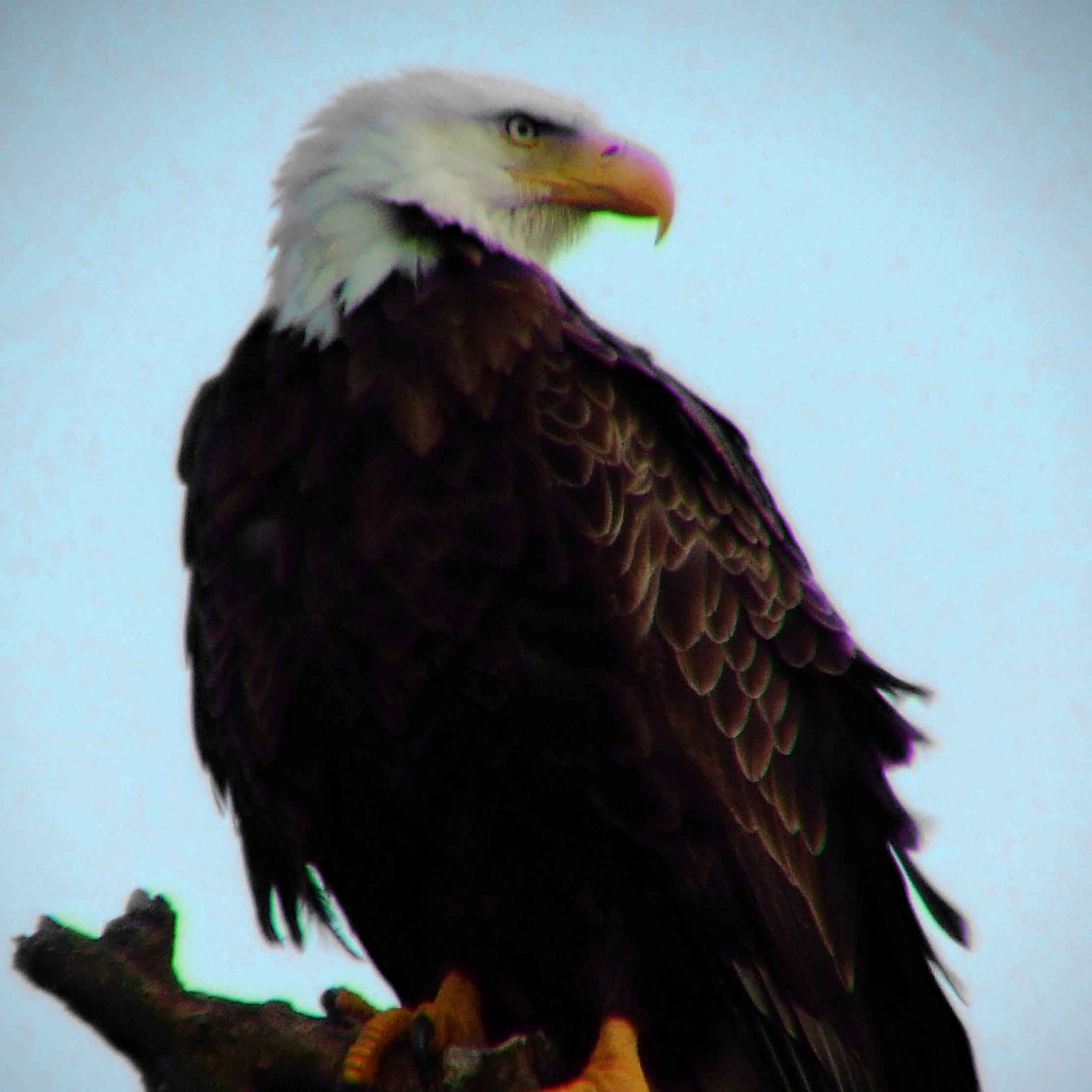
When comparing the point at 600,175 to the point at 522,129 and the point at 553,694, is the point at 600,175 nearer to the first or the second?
A: the point at 522,129

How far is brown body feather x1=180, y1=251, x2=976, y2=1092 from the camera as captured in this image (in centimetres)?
335

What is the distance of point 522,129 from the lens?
13.5 ft

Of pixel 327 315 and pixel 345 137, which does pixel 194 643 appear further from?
pixel 345 137

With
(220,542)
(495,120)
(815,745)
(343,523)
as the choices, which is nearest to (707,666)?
(815,745)

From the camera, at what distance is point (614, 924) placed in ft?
11.5

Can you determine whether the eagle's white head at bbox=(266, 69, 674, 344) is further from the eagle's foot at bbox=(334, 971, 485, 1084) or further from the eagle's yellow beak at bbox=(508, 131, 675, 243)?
the eagle's foot at bbox=(334, 971, 485, 1084)

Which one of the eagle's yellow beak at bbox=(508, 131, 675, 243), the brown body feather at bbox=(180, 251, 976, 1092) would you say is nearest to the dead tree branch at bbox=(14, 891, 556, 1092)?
the brown body feather at bbox=(180, 251, 976, 1092)

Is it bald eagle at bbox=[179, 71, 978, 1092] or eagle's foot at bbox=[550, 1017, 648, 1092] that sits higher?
bald eagle at bbox=[179, 71, 978, 1092]

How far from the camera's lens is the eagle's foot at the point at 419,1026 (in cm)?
344

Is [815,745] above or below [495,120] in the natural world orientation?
below

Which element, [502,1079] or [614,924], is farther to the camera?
[614,924]

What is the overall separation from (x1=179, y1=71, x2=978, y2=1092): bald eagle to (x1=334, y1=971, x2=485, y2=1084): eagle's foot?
0.07 ft

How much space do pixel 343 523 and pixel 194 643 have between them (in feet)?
2.66

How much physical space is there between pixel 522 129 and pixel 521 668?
63.3 inches
